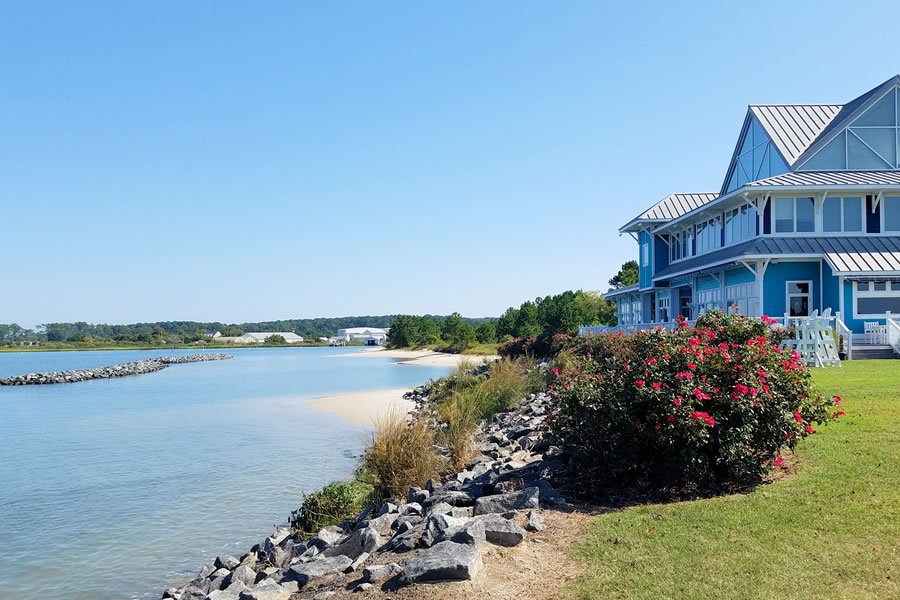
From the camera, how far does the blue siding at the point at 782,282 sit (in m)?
25.2

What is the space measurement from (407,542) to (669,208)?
3316 cm

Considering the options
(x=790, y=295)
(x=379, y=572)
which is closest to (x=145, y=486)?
(x=379, y=572)

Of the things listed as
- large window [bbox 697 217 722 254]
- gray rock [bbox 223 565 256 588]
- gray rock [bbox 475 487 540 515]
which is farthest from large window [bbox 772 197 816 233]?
gray rock [bbox 223 565 256 588]

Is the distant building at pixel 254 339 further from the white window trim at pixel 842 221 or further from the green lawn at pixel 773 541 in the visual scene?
the green lawn at pixel 773 541

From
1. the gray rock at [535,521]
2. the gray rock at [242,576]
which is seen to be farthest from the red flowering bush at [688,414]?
the gray rock at [242,576]

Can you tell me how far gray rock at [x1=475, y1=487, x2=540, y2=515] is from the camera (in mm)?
7453

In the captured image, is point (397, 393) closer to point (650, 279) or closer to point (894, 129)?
point (650, 279)

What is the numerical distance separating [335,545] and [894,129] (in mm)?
29434

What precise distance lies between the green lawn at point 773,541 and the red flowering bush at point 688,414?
0.45 m

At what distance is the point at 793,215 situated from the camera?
2633 cm

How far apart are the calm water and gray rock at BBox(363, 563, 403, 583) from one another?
4.60m

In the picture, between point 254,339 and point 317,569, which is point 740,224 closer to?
point 317,569

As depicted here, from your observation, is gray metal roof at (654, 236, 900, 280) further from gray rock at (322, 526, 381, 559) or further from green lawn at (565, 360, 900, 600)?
gray rock at (322, 526, 381, 559)

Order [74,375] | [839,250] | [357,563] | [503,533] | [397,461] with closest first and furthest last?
[503,533] < [357,563] < [397,461] < [839,250] < [74,375]
